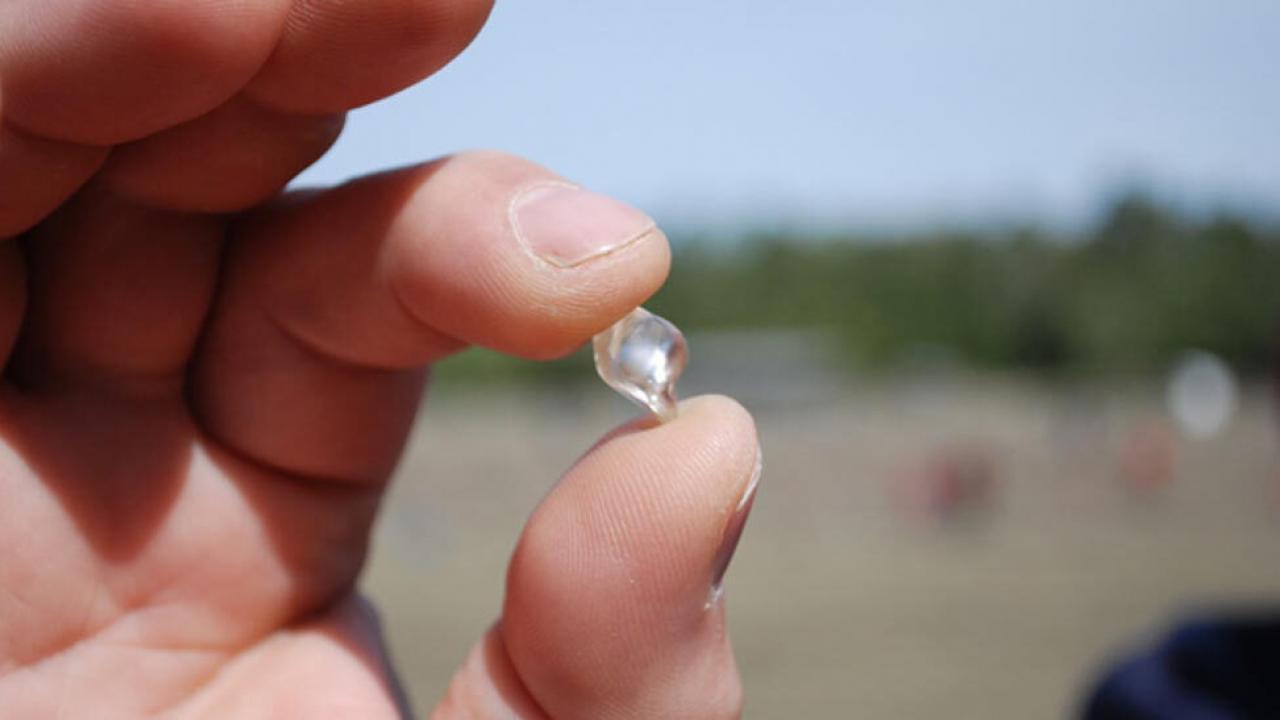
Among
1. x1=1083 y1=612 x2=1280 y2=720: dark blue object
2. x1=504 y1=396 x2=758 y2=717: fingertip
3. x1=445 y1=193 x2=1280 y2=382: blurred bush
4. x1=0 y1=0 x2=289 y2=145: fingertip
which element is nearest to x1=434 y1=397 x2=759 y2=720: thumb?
x1=504 y1=396 x2=758 y2=717: fingertip

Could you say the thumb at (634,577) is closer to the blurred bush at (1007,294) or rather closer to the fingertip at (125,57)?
the fingertip at (125,57)

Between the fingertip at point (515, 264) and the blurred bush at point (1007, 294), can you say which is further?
the blurred bush at point (1007, 294)

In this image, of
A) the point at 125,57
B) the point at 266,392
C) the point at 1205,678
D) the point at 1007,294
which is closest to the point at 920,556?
the point at 1205,678

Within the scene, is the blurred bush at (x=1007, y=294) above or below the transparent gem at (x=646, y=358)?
below

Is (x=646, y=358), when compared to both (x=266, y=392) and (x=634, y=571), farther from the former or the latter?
(x=266, y=392)

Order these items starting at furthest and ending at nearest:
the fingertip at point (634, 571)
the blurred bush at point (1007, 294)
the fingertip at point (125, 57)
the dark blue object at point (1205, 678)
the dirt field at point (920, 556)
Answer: the blurred bush at point (1007, 294)
the dirt field at point (920, 556)
the dark blue object at point (1205, 678)
the fingertip at point (634, 571)
the fingertip at point (125, 57)

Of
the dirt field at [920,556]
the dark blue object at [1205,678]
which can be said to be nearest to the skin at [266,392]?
the dark blue object at [1205,678]
